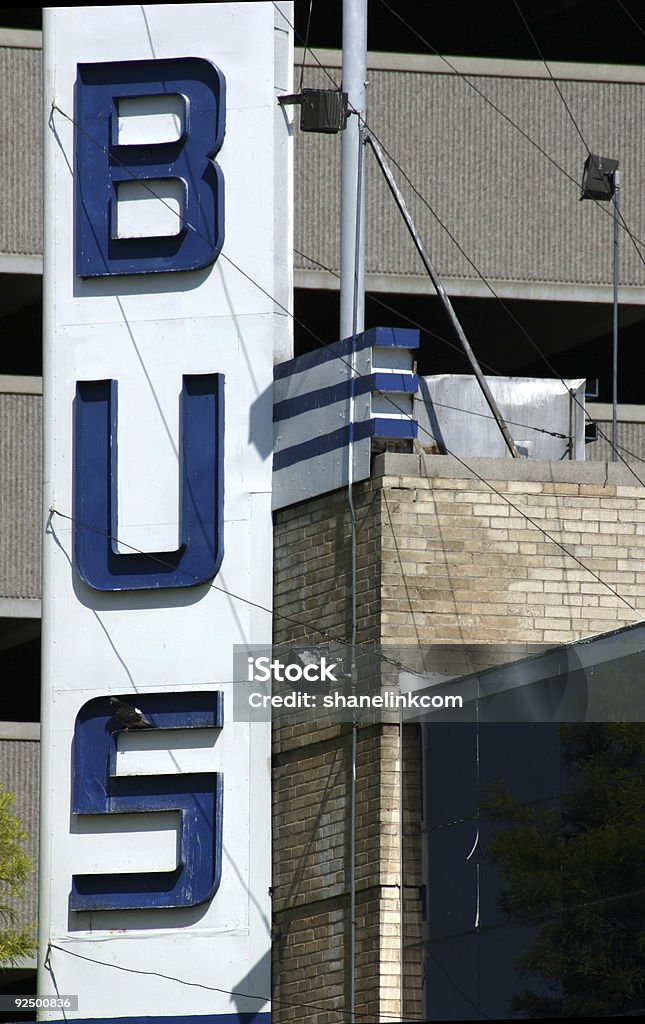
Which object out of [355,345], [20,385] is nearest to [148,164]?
[355,345]

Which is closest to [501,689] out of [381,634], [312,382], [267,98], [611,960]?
[381,634]

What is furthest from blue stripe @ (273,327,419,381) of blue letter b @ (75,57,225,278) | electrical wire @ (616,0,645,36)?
electrical wire @ (616,0,645,36)

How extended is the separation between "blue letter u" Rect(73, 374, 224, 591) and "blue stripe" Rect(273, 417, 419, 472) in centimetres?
53

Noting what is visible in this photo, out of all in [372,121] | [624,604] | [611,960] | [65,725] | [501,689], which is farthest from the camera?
[372,121]

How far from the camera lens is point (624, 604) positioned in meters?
15.6

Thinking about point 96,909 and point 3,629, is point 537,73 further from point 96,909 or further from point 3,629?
point 96,909

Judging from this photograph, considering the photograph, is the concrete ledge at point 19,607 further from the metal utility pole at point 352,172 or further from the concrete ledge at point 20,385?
the metal utility pole at point 352,172

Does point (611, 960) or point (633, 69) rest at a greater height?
point (633, 69)

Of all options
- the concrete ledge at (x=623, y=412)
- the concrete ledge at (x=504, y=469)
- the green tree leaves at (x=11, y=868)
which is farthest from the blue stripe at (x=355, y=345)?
the concrete ledge at (x=623, y=412)

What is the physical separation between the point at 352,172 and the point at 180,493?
3.04 metres

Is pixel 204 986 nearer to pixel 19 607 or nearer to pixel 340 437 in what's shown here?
pixel 340 437

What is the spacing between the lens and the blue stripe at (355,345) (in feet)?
52.1

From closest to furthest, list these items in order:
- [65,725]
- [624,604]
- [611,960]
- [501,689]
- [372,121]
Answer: [611,960]
[501,689]
[624,604]
[65,725]
[372,121]

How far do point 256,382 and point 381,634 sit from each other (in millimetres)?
2557
